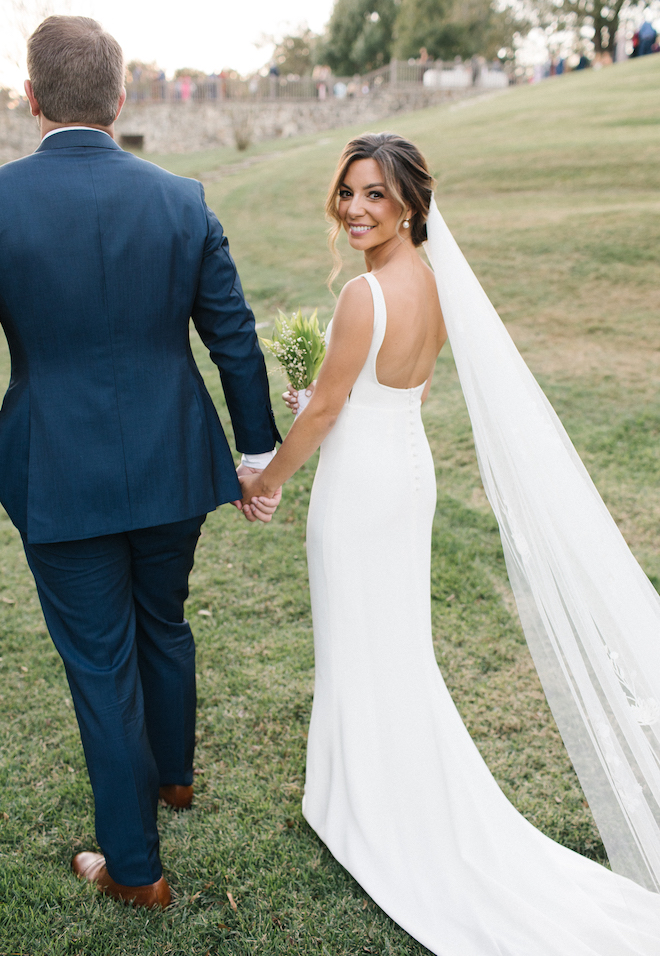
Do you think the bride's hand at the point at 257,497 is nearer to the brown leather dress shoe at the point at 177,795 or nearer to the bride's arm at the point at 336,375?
the bride's arm at the point at 336,375

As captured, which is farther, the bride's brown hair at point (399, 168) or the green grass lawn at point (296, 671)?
the green grass lawn at point (296, 671)

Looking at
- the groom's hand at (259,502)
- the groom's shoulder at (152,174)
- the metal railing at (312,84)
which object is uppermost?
the metal railing at (312,84)

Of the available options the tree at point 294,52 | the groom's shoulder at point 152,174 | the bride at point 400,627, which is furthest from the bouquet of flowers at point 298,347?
the tree at point 294,52

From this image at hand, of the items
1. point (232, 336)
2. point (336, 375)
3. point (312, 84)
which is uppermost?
point (312, 84)

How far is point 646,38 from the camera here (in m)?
29.7

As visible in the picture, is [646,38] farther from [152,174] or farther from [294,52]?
[294,52]

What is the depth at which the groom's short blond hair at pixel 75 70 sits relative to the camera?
6.36 feet

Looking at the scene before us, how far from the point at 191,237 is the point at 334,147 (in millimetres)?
20230

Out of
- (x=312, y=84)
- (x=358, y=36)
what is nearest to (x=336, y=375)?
A: (x=312, y=84)

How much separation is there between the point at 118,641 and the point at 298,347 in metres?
1.22

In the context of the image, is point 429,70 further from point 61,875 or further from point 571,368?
point 61,875

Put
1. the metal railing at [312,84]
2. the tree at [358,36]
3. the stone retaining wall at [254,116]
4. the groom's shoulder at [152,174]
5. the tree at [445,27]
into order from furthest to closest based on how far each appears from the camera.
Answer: the tree at [358,36] → the tree at [445,27] → the metal railing at [312,84] → the stone retaining wall at [254,116] → the groom's shoulder at [152,174]

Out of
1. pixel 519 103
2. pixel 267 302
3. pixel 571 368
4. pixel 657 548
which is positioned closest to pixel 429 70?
pixel 519 103

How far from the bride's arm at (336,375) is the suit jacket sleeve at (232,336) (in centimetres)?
15
